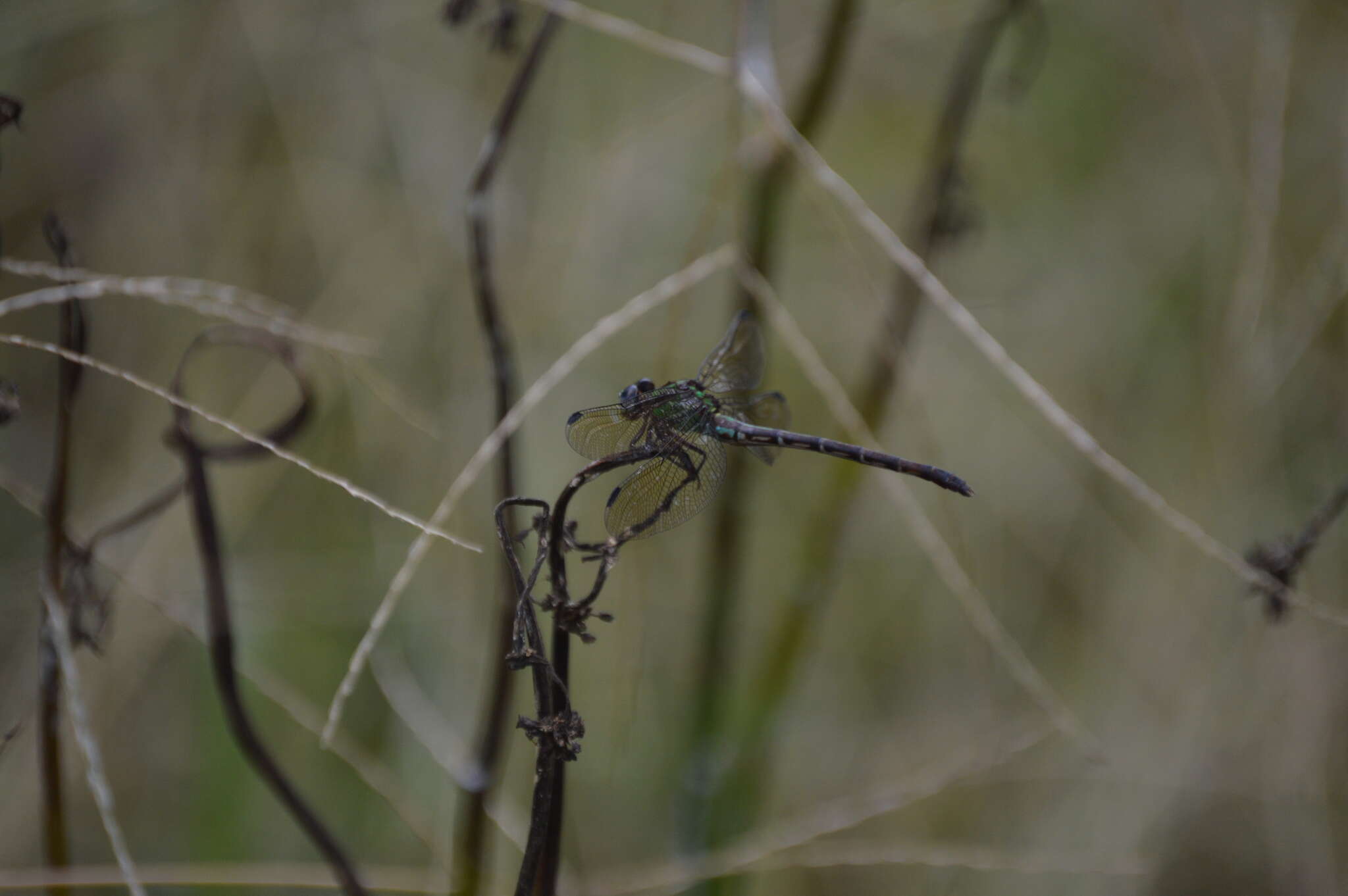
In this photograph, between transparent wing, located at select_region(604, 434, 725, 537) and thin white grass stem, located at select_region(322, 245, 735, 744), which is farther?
transparent wing, located at select_region(604, 434, 725, 537)

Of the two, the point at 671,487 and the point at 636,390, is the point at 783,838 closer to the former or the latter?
the point at 671,487

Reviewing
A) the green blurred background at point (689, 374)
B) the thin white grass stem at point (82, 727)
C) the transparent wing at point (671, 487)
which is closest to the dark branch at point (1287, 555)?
the transparent wing at point (671, 487)

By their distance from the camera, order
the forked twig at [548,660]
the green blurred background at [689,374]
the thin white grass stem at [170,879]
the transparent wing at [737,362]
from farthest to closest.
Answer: the green blurred background at [689,374], the transparent wing at [737,362], the thin white grass stem at [170,879], the forked twig at [548,660]

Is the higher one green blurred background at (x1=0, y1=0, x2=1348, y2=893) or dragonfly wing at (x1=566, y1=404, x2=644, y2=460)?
green blurred background at (x1=0, y1=0, x2=1348, y2=893)

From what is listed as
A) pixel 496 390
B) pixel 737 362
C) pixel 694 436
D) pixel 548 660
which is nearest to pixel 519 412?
pixel 496 390

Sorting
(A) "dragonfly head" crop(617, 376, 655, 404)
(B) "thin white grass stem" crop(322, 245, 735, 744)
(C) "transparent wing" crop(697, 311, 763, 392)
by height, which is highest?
(C) "transparent wing" crop(697, 311, 763, 392)

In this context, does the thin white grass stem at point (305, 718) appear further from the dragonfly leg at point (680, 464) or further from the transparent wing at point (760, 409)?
the transparent wing at point (760, 409)

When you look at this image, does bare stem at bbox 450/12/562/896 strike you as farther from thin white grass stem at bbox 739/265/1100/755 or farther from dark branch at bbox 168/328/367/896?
thin white grass stem at bbox 739/265/1100/755

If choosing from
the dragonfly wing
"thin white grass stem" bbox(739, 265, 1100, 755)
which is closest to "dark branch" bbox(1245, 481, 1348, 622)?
"thin white grass stem" bbox(739, 265, 1100, 755)
